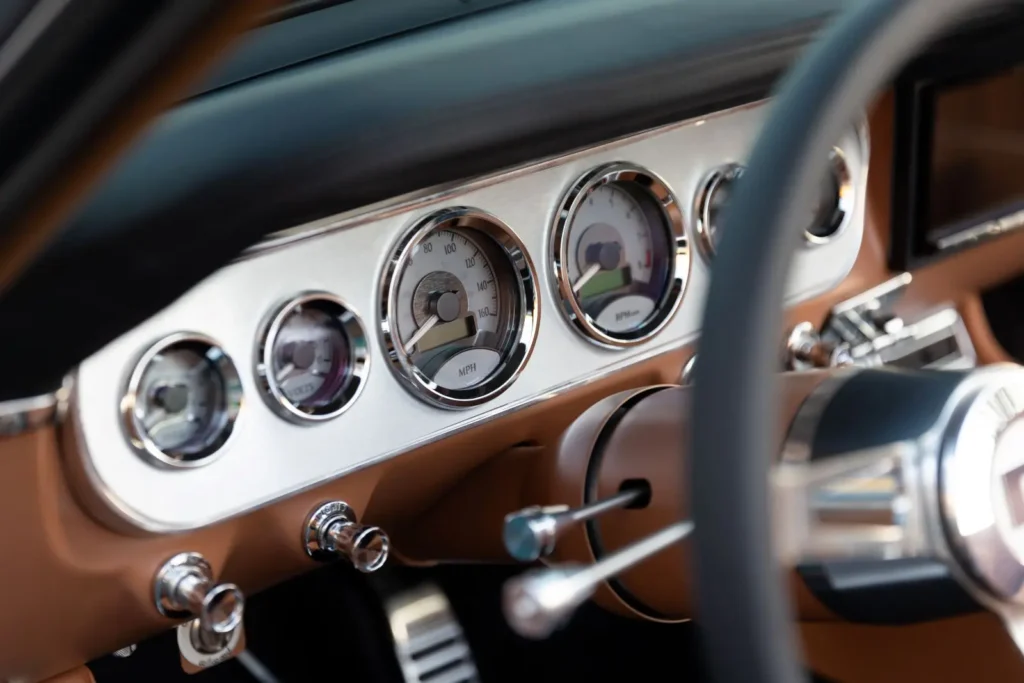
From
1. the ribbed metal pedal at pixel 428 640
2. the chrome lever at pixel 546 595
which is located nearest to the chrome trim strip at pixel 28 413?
the chrome lever at pixel 546 595

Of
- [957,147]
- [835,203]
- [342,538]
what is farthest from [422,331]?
[957,147]

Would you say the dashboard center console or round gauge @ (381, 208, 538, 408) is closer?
round gauge @ (381, 208, 538, 408)

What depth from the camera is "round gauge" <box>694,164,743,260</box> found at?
3.87ft

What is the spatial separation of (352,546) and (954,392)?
1.58ft

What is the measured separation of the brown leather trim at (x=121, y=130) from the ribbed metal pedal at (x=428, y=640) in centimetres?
75

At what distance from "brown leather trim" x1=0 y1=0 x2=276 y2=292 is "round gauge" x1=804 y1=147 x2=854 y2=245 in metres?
0.93

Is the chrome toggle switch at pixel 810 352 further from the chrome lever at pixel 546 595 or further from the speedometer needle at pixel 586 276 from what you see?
the chrome lever at pixel 546 595

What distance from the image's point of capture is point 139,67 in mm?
491

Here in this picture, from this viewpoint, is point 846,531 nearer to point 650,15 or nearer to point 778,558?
point 778,558

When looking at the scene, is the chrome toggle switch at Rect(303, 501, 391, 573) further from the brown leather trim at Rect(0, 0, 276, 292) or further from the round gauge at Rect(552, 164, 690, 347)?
the brown leather trim at Rect(0, 0, 276, 292)

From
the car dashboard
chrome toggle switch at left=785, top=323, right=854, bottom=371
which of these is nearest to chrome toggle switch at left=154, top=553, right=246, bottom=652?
the car dashboard

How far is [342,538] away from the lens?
1.00 metres

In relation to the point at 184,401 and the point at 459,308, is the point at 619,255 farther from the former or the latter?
the point at 184,401

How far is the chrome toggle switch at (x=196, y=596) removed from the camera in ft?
2.99
